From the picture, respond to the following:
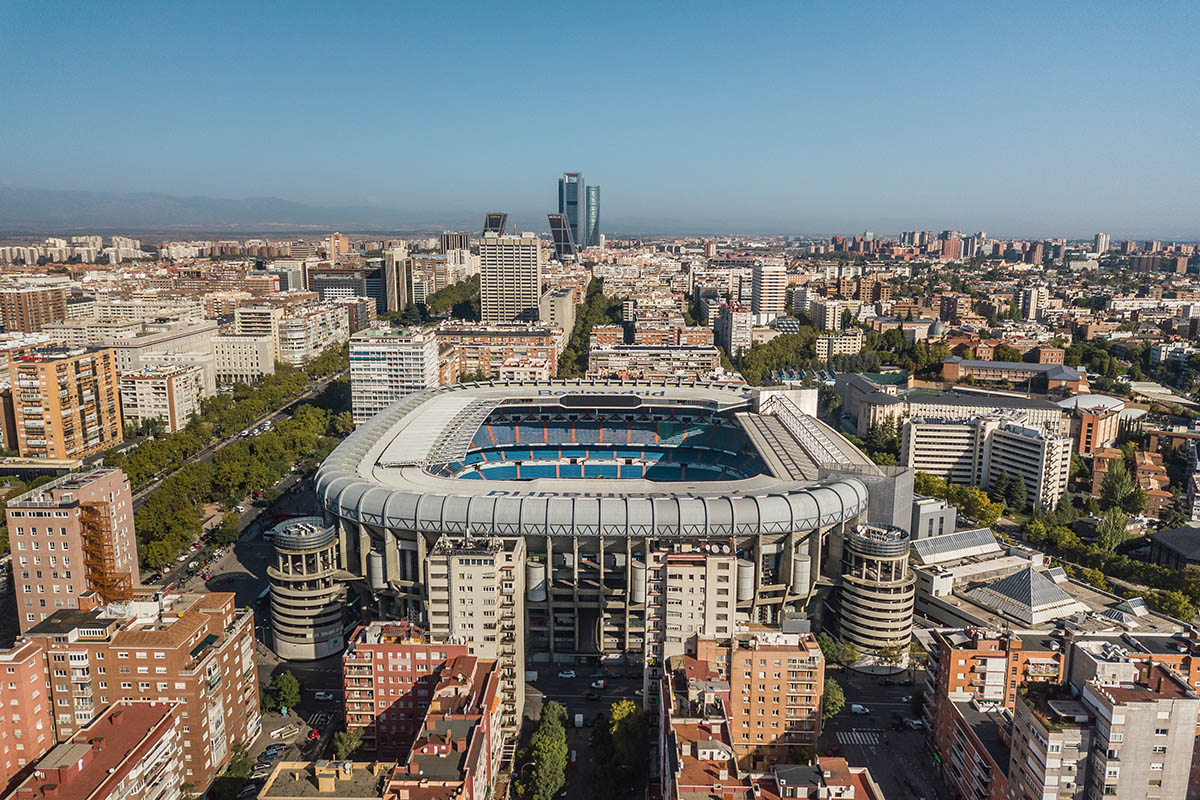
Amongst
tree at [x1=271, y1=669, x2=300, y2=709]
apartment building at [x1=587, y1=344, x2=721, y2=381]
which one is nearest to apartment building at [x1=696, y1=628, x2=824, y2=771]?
tree at [x1=271, y1=669, x2=300, y2=709]

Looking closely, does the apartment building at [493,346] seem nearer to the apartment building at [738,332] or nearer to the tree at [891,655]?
the apartment building at [738,332]

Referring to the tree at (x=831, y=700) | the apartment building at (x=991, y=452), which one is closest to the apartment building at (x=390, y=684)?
the tree at (x=831, y=700)

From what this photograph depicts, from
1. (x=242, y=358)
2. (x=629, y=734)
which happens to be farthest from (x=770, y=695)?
(x=242, y=358)

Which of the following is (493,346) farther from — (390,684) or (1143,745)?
(1143,745)

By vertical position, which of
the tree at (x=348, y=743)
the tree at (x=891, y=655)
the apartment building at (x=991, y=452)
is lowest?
the tree at (x=891, y=655)

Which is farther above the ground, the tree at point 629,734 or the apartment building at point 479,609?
the apartment building at point 479,609
